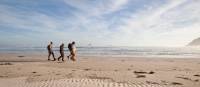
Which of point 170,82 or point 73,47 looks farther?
point 73,47

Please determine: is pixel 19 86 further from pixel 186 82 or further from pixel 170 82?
pixel 186 82

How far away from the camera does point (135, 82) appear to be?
31.8 ft

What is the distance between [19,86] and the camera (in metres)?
8.84

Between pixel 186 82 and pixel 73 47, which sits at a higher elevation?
pixel 73 47

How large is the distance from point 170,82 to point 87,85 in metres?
3.56

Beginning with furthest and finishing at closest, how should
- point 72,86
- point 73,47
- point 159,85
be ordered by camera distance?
point 73,47 → point 159,85 → point 72,86

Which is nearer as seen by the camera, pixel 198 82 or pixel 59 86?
pixel 59 86

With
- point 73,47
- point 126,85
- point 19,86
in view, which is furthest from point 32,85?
point 73,47

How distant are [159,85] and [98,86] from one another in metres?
2.37

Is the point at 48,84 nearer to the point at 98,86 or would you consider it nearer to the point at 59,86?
the point at 59,86

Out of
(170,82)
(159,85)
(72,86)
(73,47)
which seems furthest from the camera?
(73,47)

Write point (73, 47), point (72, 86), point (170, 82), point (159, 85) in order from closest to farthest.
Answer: point (72, 86) < point (159, 85) < point (170, 82) < point (73, 47)

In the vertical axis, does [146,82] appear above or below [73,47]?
below

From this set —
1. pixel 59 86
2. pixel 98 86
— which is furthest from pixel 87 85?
pixel 59 86
